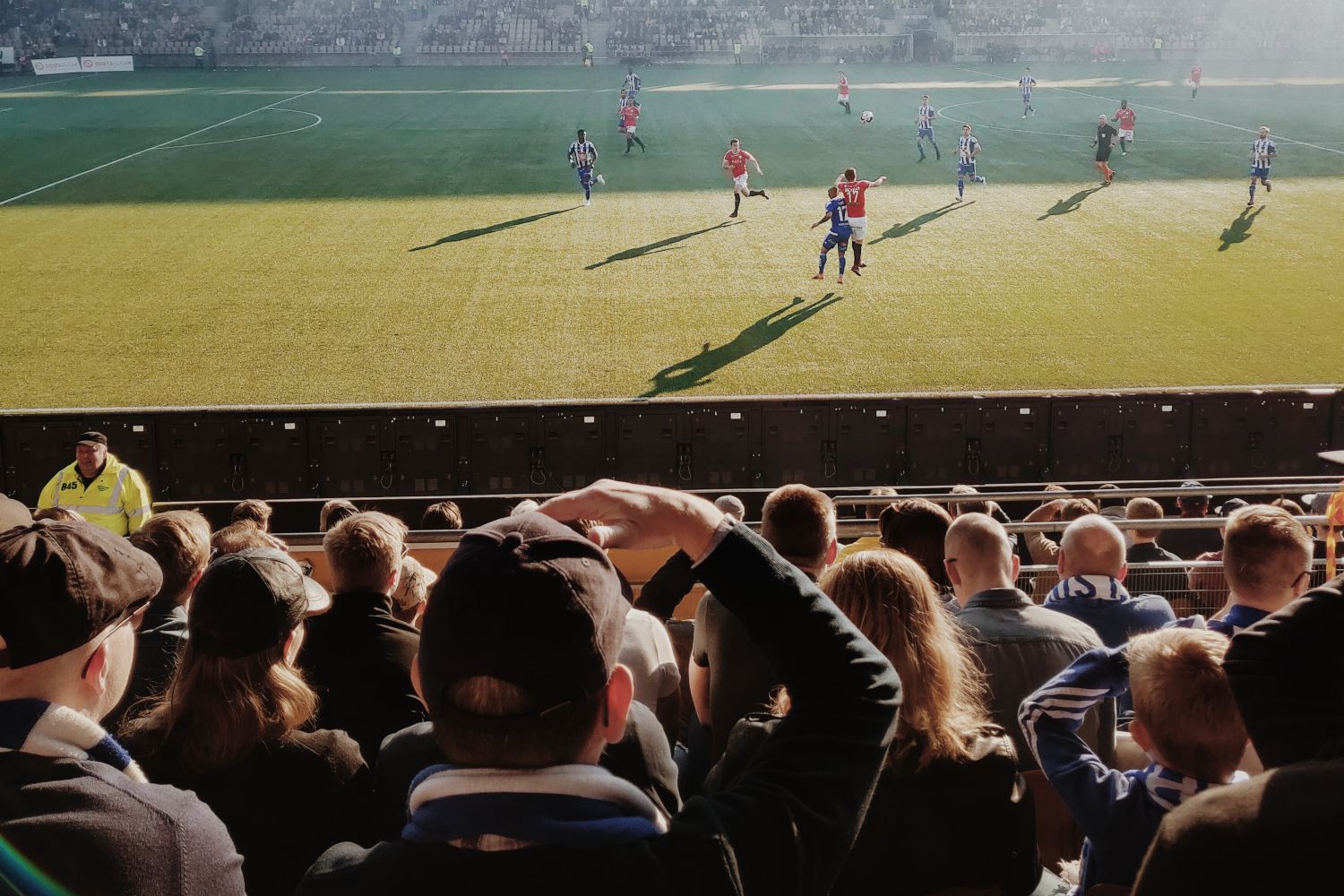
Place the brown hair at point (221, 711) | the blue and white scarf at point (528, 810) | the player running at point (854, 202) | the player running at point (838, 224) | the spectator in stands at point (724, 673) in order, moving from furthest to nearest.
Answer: the player running at point (854, 202) < the player running at point (838, 224) < the spectator in stands at point (724, 673) < the brown hair at point (221, 711) < the blue and white scarf at point (528, 810)

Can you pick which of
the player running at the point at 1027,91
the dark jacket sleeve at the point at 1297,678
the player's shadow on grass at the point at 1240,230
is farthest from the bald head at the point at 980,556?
the player running at the point at 1027,91

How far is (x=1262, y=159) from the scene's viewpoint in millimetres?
23672

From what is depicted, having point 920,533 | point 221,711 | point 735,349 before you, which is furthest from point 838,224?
point 221,711

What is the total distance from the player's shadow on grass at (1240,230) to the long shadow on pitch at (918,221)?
4649 mm

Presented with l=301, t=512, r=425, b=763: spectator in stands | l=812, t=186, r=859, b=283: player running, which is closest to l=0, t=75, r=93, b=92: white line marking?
l=812, t=186, r=859, b=283: player running

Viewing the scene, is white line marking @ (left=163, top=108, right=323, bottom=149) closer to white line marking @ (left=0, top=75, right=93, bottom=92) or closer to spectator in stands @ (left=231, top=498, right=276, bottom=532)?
white line marking @ (left=0, top=75, right=93, bottom=92)

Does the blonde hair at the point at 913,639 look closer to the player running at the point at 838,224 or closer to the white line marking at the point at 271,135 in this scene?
the player running at the point at 838,224

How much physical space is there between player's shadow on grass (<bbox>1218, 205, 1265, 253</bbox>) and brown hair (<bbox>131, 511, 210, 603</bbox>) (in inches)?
761

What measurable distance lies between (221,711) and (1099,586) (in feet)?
11.1

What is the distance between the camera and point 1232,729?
8.91 ft

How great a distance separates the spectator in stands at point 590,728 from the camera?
169cm

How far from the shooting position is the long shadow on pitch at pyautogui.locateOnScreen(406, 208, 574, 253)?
20.8 m

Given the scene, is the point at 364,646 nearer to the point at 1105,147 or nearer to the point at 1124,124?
the point at 1105,147

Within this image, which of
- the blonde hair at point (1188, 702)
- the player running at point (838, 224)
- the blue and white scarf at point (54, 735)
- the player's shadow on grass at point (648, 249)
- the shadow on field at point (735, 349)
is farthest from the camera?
the player's shadow on grass at point (648, 249)
